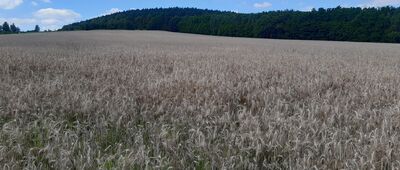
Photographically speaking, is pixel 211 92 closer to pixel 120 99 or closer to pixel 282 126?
pixel 120 99

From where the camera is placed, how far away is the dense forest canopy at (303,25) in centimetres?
6662

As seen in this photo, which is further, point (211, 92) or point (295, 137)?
point (211, 92)

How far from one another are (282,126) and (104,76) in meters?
4.43

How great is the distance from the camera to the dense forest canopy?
6662cm

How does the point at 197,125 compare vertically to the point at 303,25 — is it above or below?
below

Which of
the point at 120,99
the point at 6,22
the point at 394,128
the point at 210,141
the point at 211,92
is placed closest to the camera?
the point at 210,141

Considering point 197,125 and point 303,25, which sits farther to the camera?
point 303,25

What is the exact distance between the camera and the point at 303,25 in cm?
7262

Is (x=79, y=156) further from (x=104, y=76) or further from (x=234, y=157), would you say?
(x=104, y=76)

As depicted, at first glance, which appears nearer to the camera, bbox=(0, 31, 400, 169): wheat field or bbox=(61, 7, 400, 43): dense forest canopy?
bbox=(0, 31, 400, 169): wheat field

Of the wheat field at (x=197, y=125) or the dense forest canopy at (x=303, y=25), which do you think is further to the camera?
the dense forest canopy at (x=303, y=25)

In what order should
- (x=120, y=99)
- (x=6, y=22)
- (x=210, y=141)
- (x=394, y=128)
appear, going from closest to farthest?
1. (x=210, y=141)
2. (x=394, y=128)
3. (x=120, y=99)
4. (x=6, y=22)

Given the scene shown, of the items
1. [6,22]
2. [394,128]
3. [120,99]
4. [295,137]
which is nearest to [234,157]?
[295,137]

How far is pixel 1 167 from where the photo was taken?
303cm
